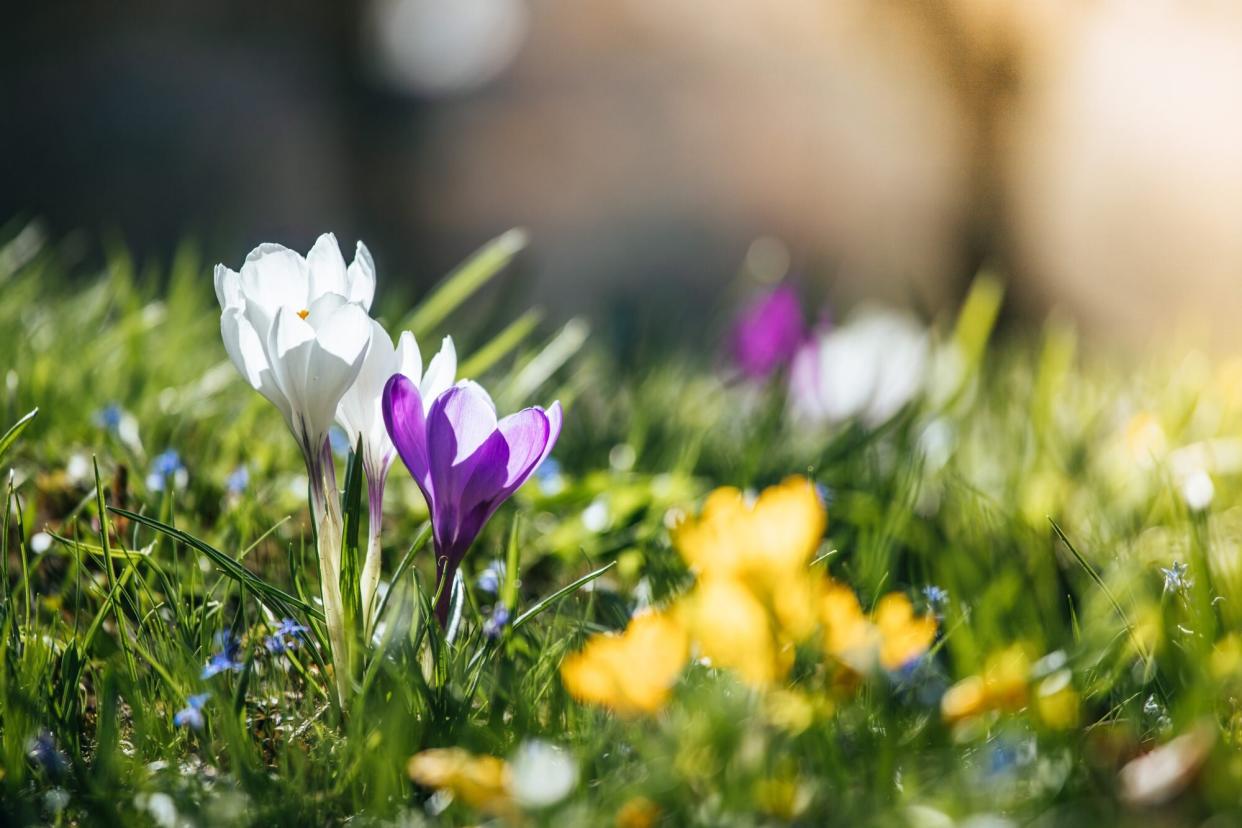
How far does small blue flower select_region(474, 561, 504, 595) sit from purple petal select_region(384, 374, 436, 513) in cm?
21

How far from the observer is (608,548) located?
1138 millimetres

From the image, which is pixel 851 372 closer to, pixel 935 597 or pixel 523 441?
pixel 935 597

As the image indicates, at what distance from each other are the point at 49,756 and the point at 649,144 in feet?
16.2

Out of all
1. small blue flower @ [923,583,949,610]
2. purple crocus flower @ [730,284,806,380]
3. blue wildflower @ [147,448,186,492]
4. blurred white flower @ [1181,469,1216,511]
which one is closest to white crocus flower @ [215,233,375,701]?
blue wildflower @ [147,448,186,492]

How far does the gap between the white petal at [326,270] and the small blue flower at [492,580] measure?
0.30m

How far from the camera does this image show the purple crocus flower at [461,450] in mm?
675

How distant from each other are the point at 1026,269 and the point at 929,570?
387 centimetres

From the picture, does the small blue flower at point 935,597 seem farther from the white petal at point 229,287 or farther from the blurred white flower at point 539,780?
the white petal at point 229,287

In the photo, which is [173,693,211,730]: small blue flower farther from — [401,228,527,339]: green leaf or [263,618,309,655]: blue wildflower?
[401,228,527,339]: green leaf

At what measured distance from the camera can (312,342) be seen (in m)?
0.65

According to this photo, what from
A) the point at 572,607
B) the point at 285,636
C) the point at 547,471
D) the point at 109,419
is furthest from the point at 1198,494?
the point at 109,419

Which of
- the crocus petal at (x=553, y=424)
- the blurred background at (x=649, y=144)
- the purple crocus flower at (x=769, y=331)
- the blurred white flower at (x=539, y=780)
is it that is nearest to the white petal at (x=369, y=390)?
the crocus petal at (x=553, y=424)

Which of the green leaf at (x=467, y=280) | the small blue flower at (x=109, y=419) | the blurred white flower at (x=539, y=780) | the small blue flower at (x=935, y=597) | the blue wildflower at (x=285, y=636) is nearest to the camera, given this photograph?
the blurred white flower at (x=539, y=780)

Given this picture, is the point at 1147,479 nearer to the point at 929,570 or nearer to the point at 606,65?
the point at 929,570
